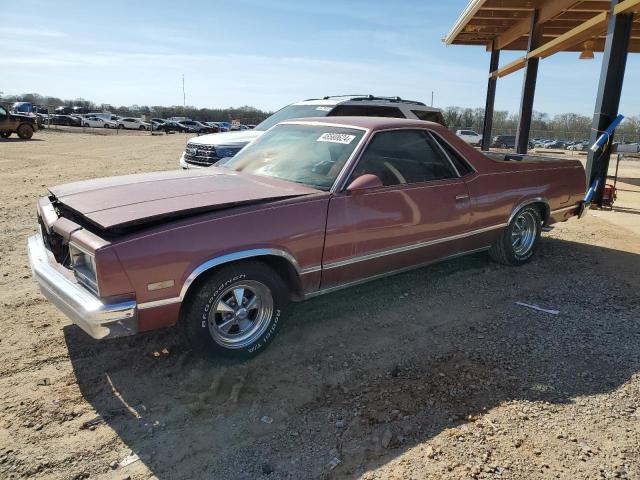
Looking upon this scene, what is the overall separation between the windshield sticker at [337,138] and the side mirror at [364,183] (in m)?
0.50

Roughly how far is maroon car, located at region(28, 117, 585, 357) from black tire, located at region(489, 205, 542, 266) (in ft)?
0.72

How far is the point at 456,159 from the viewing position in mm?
4559

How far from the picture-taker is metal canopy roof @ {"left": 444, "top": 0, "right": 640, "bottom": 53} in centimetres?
976

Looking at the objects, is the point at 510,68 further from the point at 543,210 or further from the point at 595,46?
the point at 543,210

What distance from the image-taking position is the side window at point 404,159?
3.89m

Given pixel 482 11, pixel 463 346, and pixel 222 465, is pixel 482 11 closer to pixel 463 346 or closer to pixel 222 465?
pixel 463 346

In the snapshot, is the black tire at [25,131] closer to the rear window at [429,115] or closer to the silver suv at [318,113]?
the silver suv at [318,113]

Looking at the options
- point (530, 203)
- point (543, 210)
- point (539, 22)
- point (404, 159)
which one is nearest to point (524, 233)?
point (543, 210)

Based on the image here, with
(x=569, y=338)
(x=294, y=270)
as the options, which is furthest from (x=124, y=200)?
(x=569, y=338)

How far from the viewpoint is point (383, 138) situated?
4043mm

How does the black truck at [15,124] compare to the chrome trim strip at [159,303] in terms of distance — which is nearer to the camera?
the chrome trim strip at [159,303]

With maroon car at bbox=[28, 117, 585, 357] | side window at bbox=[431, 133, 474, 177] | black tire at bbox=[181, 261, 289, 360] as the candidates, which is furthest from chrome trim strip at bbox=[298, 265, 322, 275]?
side window at bbox=[431, 133, 474, 177]

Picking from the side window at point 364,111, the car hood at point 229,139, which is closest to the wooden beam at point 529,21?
the side window at point 364,111

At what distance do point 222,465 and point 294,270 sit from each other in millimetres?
1377
